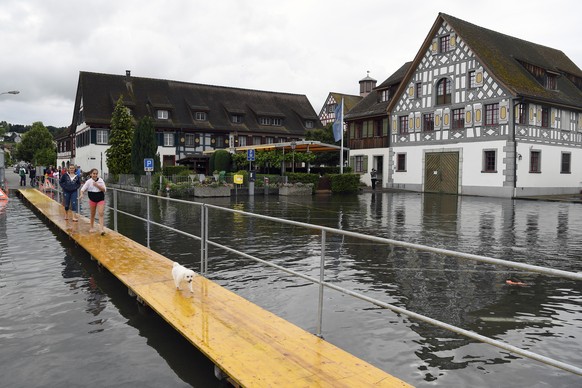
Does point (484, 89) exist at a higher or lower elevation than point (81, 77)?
lower

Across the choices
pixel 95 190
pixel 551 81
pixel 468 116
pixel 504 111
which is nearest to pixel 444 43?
pixel 468 116

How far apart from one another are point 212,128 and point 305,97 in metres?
17.3

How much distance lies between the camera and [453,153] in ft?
118

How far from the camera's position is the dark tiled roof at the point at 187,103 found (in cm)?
5209

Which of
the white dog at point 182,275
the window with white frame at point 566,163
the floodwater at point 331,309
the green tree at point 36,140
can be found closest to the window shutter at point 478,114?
the window with white frame at point 566,163

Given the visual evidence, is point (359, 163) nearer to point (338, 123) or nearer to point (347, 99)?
point (338, 123)

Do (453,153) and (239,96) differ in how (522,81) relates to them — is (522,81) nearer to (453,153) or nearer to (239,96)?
(453,153)

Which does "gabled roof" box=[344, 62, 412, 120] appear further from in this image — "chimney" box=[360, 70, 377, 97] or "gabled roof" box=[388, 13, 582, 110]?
"chimney" box=[360, 70, 377, 97]

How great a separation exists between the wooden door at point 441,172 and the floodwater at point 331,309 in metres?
23.0

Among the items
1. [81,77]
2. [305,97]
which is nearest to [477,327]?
[81,77]

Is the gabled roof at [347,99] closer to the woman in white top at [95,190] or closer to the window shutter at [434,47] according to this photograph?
the window shutter at [434,47]

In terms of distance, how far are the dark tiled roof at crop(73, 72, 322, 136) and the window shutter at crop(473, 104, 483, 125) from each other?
90.7 ft

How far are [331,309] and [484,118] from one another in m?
30.4

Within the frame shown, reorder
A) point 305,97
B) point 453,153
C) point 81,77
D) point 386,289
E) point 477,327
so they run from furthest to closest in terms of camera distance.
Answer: point 305,97 → point 81,77 → point 453,153 → point 386,289 → point 477,327
